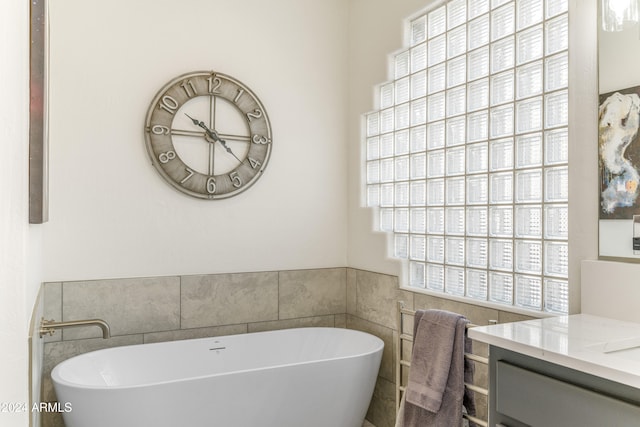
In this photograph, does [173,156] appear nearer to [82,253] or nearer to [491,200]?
[82,253]

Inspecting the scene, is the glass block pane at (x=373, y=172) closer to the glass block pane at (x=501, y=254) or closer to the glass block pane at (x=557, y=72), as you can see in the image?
the glass block pane at (x=501, y=254)

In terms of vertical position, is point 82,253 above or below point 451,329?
above

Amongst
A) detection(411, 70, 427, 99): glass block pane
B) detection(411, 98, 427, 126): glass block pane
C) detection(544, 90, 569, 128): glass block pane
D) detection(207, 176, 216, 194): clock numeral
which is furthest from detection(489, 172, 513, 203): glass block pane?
detection(207, 176, 216, 194): clock numeral

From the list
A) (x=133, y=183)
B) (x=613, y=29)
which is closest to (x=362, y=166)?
(x=133, y=183)

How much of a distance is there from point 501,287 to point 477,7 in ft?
4.33

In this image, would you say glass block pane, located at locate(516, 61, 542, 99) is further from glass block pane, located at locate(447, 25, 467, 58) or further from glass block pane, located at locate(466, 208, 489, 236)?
glass block pane, located at locate(466, 208, 489, 236)

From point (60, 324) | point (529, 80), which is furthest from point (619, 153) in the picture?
point (60, 324)

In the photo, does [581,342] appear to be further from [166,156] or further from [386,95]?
[166,156]

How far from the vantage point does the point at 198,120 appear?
111 inches

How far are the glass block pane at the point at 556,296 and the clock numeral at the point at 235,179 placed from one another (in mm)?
1789

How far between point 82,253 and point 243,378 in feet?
3.71

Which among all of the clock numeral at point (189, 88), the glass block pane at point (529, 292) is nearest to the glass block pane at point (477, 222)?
the glass block pane at point (529, 292)

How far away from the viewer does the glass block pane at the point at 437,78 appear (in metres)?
2.45

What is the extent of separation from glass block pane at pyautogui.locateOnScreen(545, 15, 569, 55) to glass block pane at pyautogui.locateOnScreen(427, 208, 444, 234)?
Answer: 2.96 feet
